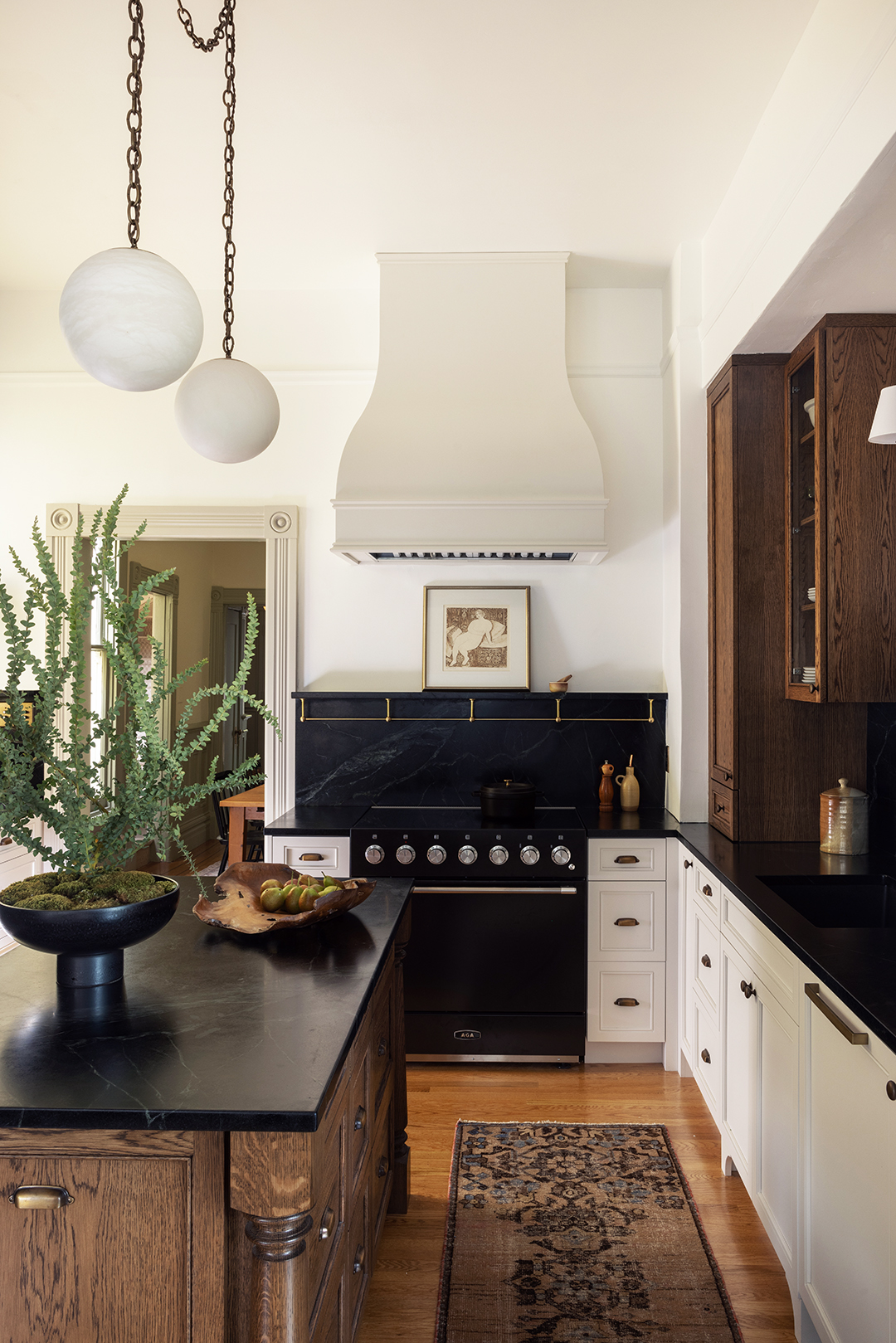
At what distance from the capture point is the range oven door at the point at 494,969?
3.51 meters

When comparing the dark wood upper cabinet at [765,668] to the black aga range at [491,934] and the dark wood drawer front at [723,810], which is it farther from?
the black aga range at [491,934]

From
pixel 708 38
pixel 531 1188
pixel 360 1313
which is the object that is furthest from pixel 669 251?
pixel 360 1313

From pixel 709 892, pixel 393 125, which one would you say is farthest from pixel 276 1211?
pixel 393 125

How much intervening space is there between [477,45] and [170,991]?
2.61 m

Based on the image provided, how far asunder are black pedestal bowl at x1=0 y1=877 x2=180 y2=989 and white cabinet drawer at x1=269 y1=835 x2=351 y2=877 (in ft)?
6.24

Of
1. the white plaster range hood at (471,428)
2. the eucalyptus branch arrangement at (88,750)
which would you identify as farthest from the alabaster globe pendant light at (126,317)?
the white plaster range hood at (471,428)

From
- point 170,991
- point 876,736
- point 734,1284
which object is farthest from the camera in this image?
point 876,736

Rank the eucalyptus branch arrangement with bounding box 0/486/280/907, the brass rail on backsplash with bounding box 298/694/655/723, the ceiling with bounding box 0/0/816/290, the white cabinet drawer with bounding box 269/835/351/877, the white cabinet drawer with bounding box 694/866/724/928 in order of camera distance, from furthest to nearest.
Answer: the brass rail on backsplash with bounding box 298/694/655/723
the white cabinet drawer with bounding box 269/835/351/877
the white cabinet drawer with bounding box 694/866/724/928
the ceiling with bounding box 0/0/816/290
the eucalyptus branch arrangement with bounding box 0/486/280/907

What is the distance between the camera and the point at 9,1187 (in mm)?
1325

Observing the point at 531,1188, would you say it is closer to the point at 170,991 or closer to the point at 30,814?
the point at 170,991

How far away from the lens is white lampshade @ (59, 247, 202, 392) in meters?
1.39

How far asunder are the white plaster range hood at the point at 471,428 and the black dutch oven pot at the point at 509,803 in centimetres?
99

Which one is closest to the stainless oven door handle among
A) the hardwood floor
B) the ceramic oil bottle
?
the ceramic oil bottle

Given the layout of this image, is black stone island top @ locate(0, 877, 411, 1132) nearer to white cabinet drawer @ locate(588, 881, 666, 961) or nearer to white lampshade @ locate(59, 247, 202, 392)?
white lampshade @ locate(59, 247, 202, 392)
